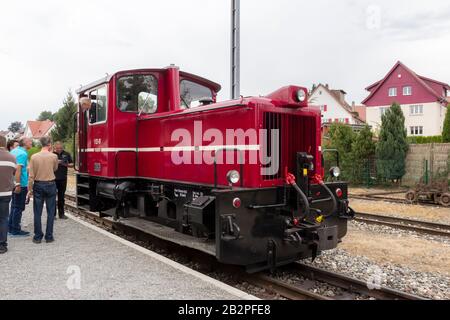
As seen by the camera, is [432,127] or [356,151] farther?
[432,127]

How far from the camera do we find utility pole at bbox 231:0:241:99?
9.99m

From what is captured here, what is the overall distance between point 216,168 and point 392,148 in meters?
14.8

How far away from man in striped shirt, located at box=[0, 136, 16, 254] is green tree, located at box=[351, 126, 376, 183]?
52.7 feet

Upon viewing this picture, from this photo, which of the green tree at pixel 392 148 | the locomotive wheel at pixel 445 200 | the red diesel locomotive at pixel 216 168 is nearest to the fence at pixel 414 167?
the green tree at pixel 392 148

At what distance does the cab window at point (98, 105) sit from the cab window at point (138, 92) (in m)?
0.37

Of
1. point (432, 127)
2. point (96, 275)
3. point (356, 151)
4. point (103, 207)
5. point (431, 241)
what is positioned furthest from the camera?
point (432, 127)

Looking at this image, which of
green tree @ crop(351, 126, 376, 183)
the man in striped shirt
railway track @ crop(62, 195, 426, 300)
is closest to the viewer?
railway track @ crop(62, 195, 426, 300)

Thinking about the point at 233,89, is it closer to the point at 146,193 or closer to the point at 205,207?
the point at 146,193

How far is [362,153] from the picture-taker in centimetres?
1872

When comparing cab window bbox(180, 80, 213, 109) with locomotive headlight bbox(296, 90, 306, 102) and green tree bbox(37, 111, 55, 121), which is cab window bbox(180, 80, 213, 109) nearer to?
locomotive headlight bbox(296, 90, 306, 102)

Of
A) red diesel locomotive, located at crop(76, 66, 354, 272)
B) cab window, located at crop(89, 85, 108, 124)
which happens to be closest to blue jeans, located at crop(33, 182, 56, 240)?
red diesel locomotive, located at crop(76, 66, 354, 272)

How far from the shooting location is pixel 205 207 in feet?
16.5

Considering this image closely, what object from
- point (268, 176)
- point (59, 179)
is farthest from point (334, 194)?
point (59, 179)
